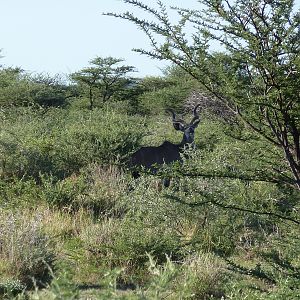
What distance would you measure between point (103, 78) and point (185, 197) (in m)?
16.8

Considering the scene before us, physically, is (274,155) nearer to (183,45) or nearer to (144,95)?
(183,45)

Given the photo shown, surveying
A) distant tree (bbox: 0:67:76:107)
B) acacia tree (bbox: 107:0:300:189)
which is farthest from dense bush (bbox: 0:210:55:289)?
distant tree (bbox: 0:67:76:107)

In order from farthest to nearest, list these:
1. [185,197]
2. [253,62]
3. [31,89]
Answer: [31,89]
[185,197]
[253,62]

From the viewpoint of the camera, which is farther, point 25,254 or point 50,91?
point 50,91

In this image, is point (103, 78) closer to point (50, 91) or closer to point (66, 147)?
point (50, 91)

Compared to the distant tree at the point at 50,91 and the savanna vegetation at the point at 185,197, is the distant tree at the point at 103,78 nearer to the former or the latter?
the distant tree at the point at 50,91

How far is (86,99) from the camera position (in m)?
23.7

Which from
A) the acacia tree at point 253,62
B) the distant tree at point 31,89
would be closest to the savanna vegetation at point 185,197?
the acacia tree at point 253,62

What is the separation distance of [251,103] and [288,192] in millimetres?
1248

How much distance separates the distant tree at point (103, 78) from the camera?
2383 centimetres

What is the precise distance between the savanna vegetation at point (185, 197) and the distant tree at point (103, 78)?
9.87 metres

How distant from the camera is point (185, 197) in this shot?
7.55 metres

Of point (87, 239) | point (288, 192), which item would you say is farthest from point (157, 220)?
point (288, 192)

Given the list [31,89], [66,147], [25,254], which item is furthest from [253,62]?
[31,89]
